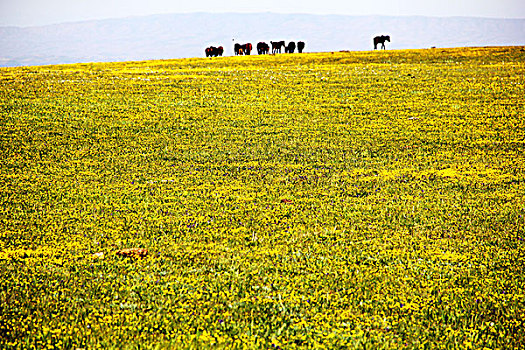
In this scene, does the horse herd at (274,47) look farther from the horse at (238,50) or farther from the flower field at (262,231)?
the flower field at (262,231)

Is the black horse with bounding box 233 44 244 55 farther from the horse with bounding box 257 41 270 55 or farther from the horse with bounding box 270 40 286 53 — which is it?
the horse with bounding box 270 40 286 53

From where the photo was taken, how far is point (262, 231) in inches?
460

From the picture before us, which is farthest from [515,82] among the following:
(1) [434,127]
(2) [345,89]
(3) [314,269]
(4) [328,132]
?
(3) [314,269]

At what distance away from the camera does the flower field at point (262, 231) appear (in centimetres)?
761

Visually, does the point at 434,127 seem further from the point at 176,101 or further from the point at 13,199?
the point at 13,199

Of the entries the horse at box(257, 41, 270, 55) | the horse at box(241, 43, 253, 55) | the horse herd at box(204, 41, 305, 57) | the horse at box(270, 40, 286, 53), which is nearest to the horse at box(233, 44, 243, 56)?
the horse herd at box(204, 41, 305, 57)

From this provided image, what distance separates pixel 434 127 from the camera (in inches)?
1046

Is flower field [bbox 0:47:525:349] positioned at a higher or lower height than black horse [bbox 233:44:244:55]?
lower

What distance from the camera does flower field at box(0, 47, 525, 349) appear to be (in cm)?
761

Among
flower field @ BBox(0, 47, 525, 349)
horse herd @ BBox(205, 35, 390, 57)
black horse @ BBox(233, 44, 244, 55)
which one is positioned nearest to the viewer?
flower field @ BBox(0, 47, 525, 349)

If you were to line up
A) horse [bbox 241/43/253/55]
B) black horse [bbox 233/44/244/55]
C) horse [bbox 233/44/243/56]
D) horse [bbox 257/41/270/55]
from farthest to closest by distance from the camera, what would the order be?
horse [bbox 241/43/253/55] < black horse [bbox 233/44/244/55] < horse [bbox 233/44/243/56] < horse [bbox 257/41/270/55]

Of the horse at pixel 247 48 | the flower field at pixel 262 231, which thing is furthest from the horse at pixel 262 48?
the flower field at pixel 262 231

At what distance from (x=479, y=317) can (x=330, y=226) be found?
4693 millimetres

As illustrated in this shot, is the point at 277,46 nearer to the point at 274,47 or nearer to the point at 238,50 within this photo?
the point at 274,47
